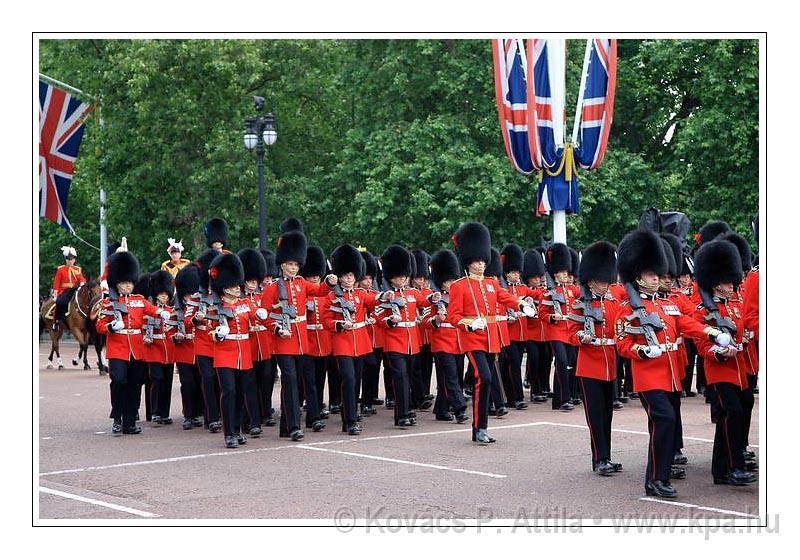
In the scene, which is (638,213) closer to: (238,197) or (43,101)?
(238,197)

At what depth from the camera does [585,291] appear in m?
11.4

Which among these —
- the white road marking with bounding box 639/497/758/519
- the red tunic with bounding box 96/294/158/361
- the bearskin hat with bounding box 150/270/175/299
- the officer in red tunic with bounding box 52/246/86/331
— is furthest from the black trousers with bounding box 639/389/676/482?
the officer in red tunic with bounding box 52/246/86/331

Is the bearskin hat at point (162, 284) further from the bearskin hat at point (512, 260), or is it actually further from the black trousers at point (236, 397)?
the bearskin hat at point (512, 260)

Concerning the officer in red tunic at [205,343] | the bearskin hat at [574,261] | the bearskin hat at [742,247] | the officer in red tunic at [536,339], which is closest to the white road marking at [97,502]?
the officer in red tunic at [205,343]

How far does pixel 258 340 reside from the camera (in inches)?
465

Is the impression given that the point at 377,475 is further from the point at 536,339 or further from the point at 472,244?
the point at 536,339

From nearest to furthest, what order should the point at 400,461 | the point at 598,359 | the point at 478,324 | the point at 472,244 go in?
the point at 598,359 < the point at 400,461 < the point at 478,324 < the point at 472,244

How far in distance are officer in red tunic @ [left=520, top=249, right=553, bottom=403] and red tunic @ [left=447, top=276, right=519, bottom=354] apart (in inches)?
121

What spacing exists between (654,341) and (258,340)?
4660mm

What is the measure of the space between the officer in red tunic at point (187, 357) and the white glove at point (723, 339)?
18.9 feet

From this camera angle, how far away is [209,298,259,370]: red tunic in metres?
Result: 10.9

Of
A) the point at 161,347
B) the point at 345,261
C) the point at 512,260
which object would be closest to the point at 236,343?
the point at 345,261

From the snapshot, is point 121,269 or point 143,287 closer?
point 121,269

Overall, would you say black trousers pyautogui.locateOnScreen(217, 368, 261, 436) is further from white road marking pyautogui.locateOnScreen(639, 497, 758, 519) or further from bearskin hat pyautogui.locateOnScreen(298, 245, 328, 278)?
white road marking pyautogui.locateOnScreen(639, 497, 758, 519)
